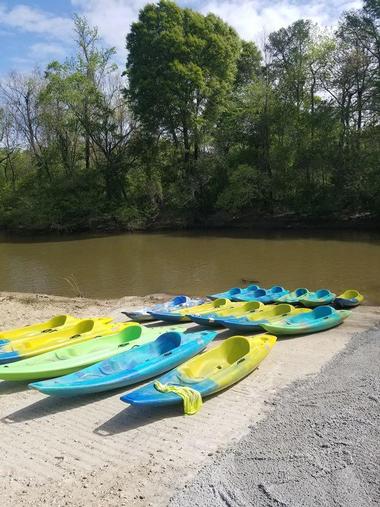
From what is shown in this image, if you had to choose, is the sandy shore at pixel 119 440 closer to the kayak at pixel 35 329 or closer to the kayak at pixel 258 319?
the kayak at pixel 258 319

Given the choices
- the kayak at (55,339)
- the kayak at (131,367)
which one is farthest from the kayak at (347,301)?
the kayak at (55,339)

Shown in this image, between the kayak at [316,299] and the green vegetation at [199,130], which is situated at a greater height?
the green vegetation at [199,130]

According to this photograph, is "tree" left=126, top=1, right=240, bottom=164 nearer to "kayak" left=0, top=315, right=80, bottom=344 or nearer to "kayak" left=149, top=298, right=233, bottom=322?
"kayak" left=149, top=298, right=233, bottom=322

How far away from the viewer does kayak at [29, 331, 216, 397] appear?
19.4 feet

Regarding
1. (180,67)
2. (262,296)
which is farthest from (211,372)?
(180,67)

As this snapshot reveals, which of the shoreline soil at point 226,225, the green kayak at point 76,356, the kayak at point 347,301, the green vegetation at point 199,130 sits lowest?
the green kayak at point 76,356

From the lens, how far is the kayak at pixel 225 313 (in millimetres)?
9188

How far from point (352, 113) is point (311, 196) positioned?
5.42 m

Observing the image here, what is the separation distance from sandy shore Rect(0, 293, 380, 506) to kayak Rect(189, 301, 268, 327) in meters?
1.95

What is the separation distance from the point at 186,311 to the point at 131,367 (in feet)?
11.9

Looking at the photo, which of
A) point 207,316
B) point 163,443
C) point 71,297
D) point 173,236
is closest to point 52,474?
point 163,443

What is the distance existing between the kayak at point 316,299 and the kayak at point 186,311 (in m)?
1.88

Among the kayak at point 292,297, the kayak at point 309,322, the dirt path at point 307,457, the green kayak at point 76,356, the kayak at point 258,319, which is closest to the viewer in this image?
the dirt path at point 307,457

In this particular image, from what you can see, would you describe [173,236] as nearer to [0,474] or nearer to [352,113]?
[352,113]
